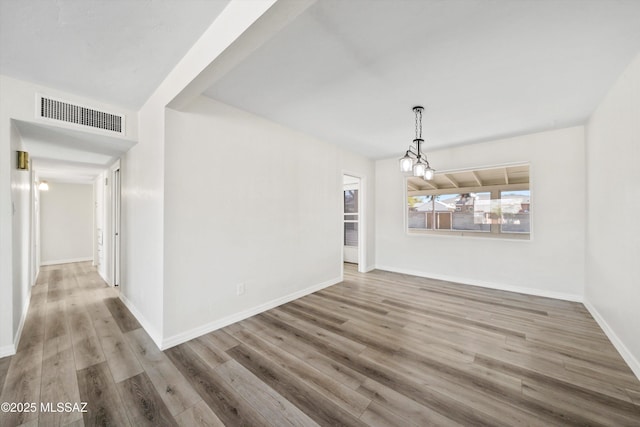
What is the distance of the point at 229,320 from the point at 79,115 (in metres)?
2.64

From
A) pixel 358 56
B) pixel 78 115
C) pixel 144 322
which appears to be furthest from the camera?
pixel 144 322

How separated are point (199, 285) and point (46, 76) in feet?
7.57

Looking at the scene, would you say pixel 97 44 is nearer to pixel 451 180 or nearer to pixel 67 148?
pixel 67 148

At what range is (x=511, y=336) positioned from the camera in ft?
8.57

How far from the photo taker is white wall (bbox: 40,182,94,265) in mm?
6195

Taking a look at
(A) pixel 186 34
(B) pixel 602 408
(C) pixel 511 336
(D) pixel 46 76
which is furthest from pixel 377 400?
(D) pixel 46 76

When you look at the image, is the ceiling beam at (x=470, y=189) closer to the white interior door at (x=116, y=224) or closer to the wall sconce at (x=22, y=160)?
the white interior door at (x=116, y=224)

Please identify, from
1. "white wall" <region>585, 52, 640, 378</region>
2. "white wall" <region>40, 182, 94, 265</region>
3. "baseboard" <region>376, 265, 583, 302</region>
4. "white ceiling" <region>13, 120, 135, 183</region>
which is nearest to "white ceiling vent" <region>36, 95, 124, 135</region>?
"white ceiling" <region>13, 120, 135, 183</region>

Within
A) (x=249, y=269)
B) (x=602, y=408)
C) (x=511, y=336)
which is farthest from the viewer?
(x=249, y=269)

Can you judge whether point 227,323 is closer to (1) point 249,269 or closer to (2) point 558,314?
(1) point 249,269

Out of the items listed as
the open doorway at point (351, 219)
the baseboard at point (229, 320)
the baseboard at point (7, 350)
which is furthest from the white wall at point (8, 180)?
the open doorway at point (351, 219)

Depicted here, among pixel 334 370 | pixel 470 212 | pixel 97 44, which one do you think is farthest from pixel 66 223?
pixel 470 212

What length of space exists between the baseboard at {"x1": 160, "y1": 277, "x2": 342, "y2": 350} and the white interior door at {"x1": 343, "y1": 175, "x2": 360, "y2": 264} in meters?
2.60

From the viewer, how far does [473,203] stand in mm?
4508
